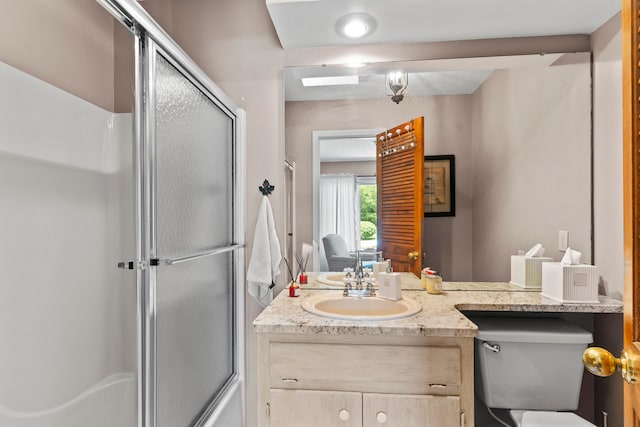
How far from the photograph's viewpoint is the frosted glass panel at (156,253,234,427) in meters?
1.22

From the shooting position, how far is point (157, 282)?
3.81 feet

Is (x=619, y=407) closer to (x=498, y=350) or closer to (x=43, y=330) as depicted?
(x=498, y=350)

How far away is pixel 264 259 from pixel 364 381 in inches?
30.3

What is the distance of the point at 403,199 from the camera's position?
6.08ft

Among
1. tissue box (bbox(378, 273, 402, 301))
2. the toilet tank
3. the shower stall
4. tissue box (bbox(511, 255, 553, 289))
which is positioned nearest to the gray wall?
tissue box (bbox(511, 255, 553, 289))

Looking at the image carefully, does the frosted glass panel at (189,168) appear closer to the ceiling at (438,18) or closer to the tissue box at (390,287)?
the ceiling at (438,18)

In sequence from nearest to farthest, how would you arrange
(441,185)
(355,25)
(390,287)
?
(390,287)
(355,25)
(441,185)

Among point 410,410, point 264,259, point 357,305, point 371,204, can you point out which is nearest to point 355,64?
point 371,204

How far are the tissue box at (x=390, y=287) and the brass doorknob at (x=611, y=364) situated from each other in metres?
0.97

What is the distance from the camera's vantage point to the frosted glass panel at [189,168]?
119 centimetres

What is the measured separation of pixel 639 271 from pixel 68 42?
7.00ft

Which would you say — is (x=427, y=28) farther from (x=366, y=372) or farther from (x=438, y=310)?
(x=366, y=372)

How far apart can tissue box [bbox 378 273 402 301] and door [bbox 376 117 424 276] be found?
240 mm

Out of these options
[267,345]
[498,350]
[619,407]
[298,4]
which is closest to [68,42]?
[298,4]
